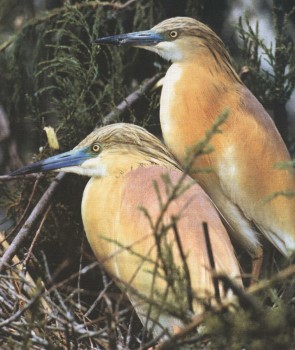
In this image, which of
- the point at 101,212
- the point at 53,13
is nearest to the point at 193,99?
the point at 101,212

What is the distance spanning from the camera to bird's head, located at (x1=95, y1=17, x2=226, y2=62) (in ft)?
6.63

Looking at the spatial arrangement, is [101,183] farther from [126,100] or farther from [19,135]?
[19,135]

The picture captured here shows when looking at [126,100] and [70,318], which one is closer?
[70,318]

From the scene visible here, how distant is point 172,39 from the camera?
2031 millimetres

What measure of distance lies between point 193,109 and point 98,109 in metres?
0.36

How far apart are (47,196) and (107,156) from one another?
0.25m

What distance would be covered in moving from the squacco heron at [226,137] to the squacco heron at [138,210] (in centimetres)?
11

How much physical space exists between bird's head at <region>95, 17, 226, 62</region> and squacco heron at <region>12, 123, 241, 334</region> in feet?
0.80

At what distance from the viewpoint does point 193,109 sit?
6.57 feet

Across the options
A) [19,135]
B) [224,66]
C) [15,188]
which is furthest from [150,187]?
[19,135]

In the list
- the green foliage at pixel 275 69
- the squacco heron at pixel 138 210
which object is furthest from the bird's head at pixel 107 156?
the green foliage at pixel 275 69

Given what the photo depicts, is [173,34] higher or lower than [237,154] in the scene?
higher

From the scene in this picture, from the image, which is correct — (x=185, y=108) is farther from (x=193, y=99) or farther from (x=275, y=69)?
(x=275, y=69)

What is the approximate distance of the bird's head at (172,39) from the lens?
79.5 inches
